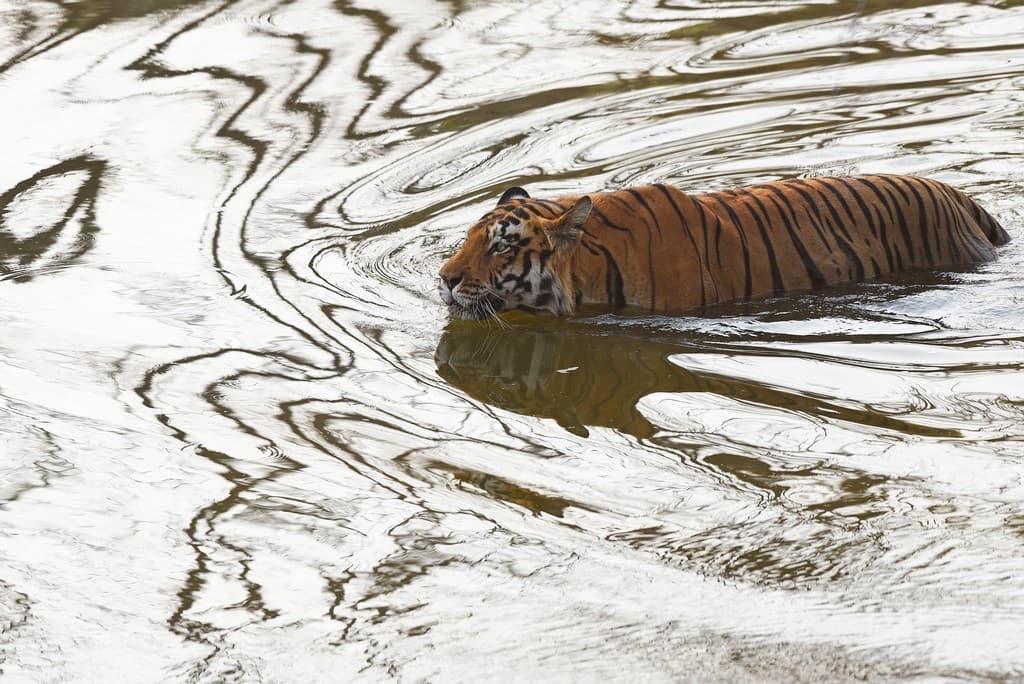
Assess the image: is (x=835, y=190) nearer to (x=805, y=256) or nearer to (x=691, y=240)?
(x=805, y=256)

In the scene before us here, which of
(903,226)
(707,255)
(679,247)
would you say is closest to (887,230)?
(903,226)

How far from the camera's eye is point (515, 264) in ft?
15.9

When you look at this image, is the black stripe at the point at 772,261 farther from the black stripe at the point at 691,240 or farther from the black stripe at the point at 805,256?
the black stripe at the point at 691,240

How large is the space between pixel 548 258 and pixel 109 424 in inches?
Result: 67.4

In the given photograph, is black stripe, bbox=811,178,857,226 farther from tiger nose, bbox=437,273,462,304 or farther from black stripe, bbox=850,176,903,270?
tiger nose, bbox=437,273,462,304

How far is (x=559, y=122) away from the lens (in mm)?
7625

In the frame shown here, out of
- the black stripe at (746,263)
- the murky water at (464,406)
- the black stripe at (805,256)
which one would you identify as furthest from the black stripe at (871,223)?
the black stripe at (746,263)

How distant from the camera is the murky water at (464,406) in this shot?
2709 millimetres

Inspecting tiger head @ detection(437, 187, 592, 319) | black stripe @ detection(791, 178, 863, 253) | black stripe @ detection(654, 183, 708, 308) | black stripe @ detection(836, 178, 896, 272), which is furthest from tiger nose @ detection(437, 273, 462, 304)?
black stripe @ detection(836, 178, 896, 272)

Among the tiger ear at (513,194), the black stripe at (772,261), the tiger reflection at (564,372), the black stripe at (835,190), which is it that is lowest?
the tiger reflection at (564,372)

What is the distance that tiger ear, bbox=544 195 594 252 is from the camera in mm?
4777

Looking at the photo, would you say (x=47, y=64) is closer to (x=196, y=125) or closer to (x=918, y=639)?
(x=196, y=125)

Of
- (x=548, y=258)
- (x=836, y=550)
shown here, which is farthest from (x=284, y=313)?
(x=836, y=550)

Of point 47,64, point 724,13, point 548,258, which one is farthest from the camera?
point 724,13
